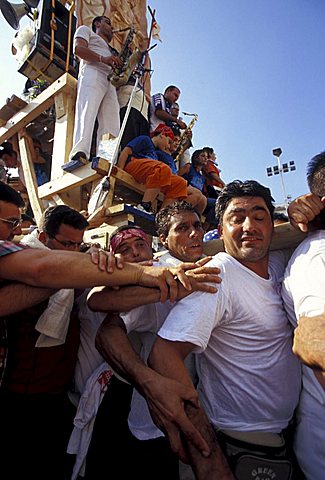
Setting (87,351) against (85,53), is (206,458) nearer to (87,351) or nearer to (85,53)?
(87,351)

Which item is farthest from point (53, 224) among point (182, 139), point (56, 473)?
point (182, 139)

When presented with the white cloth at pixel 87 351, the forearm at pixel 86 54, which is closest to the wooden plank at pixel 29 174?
the forearm at pixel 86 54

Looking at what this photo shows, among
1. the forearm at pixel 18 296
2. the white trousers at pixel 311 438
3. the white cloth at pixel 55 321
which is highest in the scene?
the forearm at pixel 18 296

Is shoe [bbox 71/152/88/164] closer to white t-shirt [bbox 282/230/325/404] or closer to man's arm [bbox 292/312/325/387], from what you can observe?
white t-shirt [bbox 282/230/325/404]

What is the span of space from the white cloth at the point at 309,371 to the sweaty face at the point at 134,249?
104cm

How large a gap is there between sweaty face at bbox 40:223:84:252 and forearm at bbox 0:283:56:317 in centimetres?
81

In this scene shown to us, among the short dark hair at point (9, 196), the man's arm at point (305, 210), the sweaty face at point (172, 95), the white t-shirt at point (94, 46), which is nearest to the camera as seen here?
the man's arm at point (305, 210)

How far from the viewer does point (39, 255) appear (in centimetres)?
133

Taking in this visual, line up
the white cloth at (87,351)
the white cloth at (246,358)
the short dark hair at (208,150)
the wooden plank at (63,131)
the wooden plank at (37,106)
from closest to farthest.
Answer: the white cloth at (246,358) → the white cloth at (87,351) → the wooden plank at (63,131) → the wooden plank at (37,106) → the short dark hair at (208,150)

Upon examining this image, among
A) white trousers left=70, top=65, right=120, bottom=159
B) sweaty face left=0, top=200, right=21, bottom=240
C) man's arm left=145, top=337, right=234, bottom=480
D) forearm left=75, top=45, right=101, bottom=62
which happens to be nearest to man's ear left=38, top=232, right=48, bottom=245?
sweaty face left=0, top=200, right=21, bottom=240

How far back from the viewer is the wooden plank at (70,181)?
3.57 m

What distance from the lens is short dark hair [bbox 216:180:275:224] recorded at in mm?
1723

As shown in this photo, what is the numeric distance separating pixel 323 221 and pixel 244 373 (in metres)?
0.86

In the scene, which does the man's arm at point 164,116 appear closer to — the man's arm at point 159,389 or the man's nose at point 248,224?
the man's nose at point 248,224
